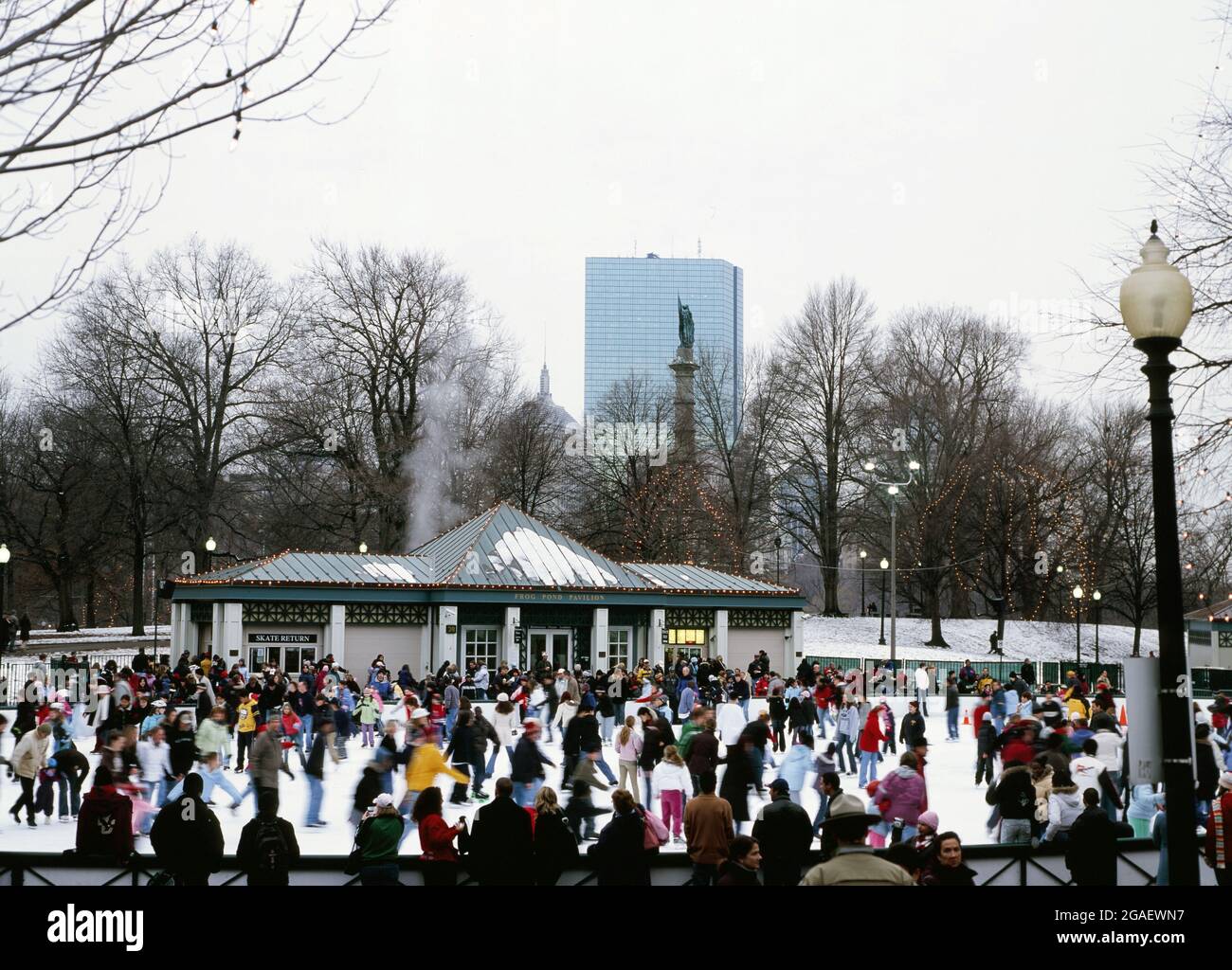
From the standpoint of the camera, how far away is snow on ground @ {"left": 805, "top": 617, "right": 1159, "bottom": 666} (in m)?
47.8

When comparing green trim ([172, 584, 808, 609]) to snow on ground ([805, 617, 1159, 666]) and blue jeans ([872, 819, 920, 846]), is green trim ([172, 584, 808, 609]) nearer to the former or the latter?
snow on ground ([805, 617, 1159, 666])

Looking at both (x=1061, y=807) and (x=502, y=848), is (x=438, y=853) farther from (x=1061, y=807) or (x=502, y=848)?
(x=1061, y=807)

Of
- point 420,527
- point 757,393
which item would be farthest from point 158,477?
point 757,393

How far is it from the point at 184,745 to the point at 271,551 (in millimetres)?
38077

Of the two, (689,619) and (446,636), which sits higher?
(689,619)

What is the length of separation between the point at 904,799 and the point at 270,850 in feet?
19.2

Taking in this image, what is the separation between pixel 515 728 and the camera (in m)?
22.6

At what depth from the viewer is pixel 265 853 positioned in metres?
8.12

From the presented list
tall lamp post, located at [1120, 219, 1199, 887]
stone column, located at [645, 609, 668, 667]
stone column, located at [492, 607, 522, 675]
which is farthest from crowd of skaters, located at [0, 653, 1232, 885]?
stone column, located at [645, 609, 668, 667]

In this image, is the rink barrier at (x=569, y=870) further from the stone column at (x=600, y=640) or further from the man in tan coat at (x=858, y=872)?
the stone column at (x=600, y=640)

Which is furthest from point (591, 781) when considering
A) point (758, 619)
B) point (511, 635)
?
point (758, 619)

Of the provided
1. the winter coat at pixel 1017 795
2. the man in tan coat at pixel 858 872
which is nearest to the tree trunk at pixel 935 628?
the winter coat at pixel 1017 795

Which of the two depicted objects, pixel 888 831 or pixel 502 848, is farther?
pixel 888 831

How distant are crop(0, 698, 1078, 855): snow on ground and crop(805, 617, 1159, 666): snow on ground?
25.2 meters
